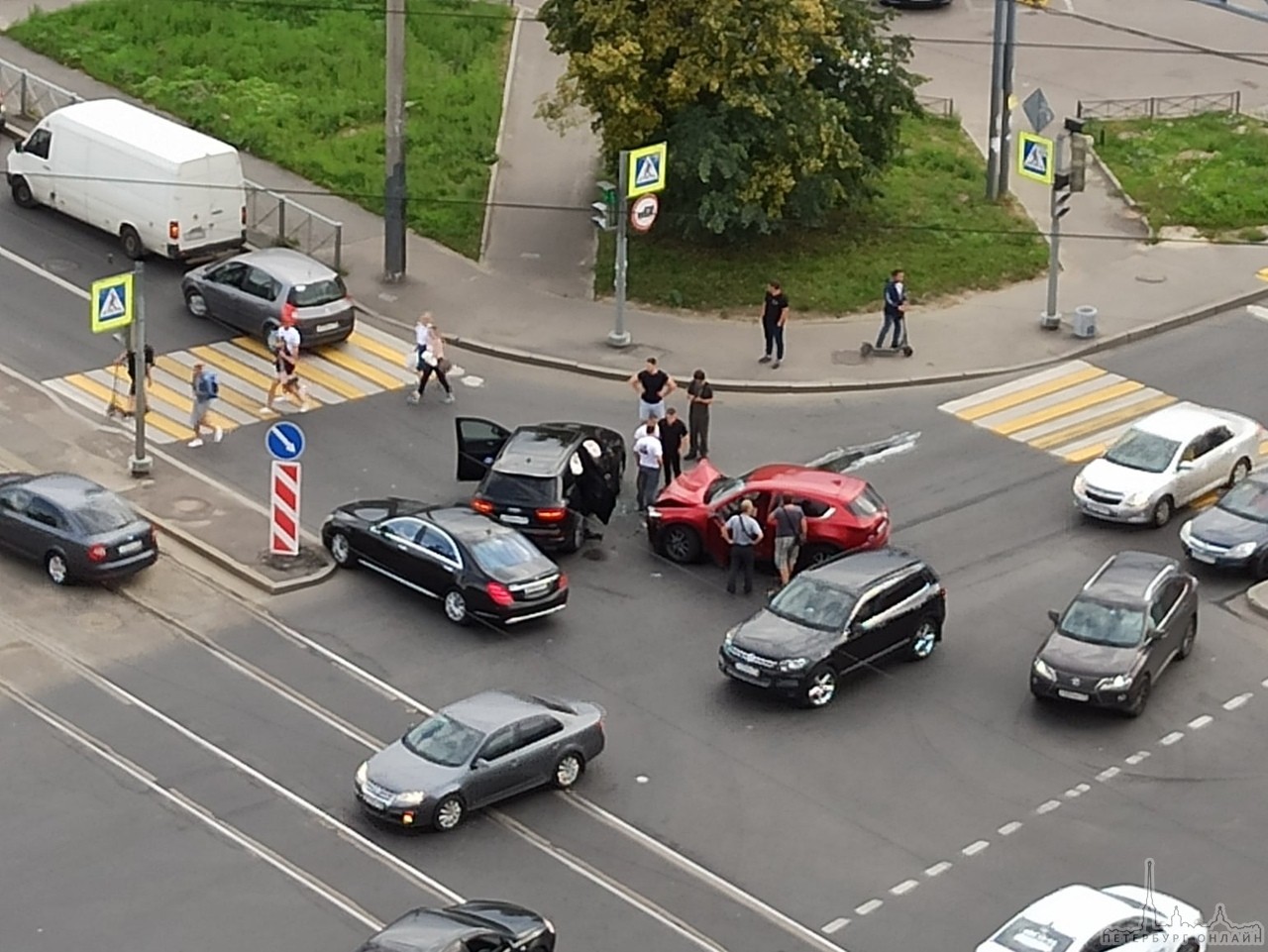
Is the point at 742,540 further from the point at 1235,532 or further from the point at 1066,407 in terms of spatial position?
the point at 1066,407

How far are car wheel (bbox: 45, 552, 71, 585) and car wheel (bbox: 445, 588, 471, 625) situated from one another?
5436mm

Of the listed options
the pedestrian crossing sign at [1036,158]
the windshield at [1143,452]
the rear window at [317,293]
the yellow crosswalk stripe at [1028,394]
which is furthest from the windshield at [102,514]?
the pedestrian crossing sign at [1036,158]

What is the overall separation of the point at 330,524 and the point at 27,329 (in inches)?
428

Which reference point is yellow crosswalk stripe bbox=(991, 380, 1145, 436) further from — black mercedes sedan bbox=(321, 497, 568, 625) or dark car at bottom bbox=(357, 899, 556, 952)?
dark car at bottom bbox=(357, 899, 556, 952)

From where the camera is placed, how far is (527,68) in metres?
59.5

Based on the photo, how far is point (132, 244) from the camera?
47.7 m

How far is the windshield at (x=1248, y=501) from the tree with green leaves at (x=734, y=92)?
12.4m

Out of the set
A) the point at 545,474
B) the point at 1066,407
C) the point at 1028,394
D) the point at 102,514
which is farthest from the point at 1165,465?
the point at 102,514

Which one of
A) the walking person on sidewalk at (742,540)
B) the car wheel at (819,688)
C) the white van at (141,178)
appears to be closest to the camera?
the car wheel at (819,688)

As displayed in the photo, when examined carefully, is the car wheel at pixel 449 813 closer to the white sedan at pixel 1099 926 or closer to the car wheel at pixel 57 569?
the white sedan at pixel 1099 926

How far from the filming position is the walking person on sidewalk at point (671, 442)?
1550 inches

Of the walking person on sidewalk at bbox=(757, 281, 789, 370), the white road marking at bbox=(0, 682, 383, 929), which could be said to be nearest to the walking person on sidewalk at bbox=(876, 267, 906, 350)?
the walking person on sidewalk at bbox=(757, 281, 789, 370)

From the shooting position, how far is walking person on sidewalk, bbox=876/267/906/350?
4428 cm

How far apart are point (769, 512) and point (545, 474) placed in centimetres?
334
